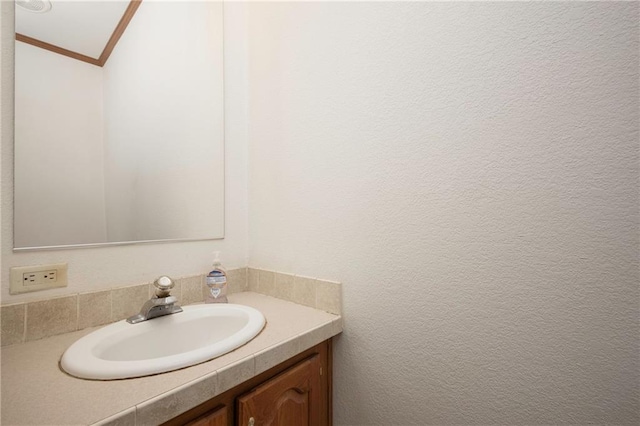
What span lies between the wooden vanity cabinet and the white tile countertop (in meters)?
0.06

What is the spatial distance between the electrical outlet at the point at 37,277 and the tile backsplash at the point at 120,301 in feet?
0.13

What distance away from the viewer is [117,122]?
102 centimetres

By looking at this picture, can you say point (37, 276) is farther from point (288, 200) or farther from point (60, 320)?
point (288, 200)

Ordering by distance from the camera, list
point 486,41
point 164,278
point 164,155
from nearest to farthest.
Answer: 1. point 486,41
2. point 164,278
3. point 164,155

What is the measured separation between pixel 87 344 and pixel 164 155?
27.1 inches

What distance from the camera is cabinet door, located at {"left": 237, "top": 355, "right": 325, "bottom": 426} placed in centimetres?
72

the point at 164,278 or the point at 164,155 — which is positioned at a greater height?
the point at 164,155

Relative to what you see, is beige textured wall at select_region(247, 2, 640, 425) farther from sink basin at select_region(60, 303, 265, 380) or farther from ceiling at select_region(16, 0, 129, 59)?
ceiling at select_region(16, 0, 129, 59)

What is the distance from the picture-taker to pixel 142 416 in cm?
52

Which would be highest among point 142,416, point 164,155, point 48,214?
point 164,155

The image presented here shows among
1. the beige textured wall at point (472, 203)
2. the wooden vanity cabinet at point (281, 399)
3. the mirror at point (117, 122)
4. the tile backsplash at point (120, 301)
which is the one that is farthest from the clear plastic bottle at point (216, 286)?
the wooden vanity cabinet at point (281, 399)

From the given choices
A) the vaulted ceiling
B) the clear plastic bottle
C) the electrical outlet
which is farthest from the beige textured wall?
the electrical outlet

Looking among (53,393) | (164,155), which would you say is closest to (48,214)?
(164,155)

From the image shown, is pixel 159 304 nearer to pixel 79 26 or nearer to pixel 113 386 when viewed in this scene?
pixel 113 386
